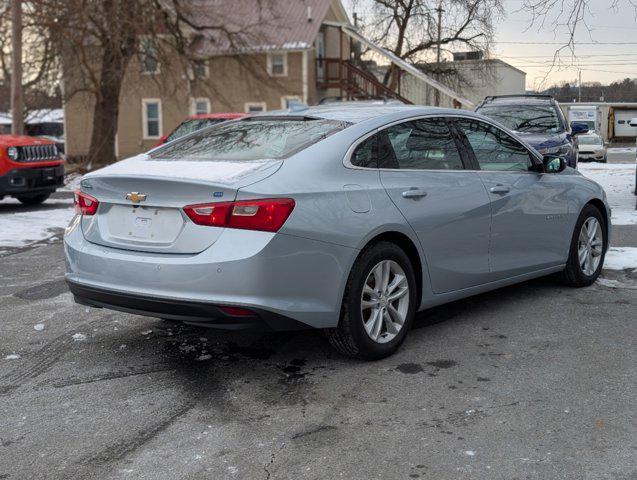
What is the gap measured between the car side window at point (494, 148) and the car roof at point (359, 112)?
0.15 m

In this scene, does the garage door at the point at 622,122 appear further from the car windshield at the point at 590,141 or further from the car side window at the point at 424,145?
the car side window at the point at 424,145

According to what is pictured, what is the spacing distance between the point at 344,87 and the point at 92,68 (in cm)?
1506

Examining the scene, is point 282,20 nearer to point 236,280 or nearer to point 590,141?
point 590,141

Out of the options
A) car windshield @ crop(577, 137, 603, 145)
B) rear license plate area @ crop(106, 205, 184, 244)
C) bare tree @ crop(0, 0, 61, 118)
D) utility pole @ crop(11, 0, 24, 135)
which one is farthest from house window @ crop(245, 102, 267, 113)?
rear license plate area @ crop(106, 205, 184, 244)

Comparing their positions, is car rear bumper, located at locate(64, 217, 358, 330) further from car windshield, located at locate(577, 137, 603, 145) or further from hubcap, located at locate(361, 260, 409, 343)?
car windshield, located at locate(577, 137, 603, 145)

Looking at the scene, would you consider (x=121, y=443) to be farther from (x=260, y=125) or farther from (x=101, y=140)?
(x=101, y=140)

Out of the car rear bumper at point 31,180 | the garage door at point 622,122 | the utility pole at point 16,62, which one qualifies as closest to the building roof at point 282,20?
the utility pole at point 16,62

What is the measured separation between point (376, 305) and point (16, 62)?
54.0 feet

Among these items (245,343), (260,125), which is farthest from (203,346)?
(260,125)

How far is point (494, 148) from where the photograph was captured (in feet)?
19.1

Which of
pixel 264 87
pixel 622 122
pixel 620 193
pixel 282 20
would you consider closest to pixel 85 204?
pixel 620 193

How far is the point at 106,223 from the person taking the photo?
4520 mm

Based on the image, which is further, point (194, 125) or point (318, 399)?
point (194, 125)

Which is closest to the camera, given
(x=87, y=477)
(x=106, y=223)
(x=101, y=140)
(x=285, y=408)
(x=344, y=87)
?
(x=87, y=477)
